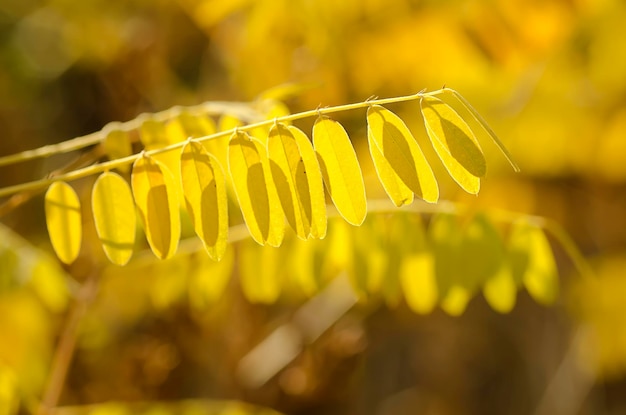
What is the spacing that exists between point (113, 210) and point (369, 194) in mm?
1595

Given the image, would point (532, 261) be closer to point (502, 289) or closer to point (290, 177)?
point (502, 289)

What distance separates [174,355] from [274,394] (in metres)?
0.35

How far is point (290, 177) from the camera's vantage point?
1060 mm

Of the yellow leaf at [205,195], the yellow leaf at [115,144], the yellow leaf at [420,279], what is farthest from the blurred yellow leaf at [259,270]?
the yellow leaf at [205,195]

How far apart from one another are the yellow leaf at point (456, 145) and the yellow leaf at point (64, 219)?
0.54 metres

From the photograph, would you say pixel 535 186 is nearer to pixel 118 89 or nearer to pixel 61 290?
pixel 118 89

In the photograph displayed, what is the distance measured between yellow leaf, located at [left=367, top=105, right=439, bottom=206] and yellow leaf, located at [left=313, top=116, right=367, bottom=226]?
0.11 feet

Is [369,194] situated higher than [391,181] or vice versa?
[369,194]

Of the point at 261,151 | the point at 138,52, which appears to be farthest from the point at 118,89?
the point at 261,151

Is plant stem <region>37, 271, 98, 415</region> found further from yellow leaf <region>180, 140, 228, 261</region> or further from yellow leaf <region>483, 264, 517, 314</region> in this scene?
yellow leaf <region>483, 264, 517, 314</region>

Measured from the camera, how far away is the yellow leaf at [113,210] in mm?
1138

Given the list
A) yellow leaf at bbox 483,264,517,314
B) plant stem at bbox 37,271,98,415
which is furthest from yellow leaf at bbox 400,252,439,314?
plant stem at bbox 37,271,98,415

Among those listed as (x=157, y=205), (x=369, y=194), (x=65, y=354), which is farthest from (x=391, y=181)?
(x=369, y=194)

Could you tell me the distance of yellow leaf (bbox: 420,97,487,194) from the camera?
982 millimetres
